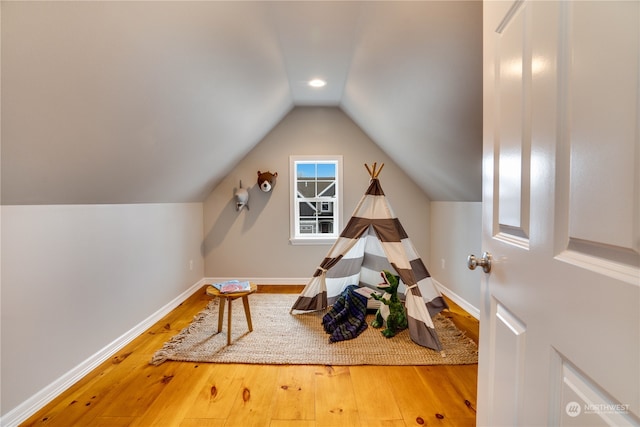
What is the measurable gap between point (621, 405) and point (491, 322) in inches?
19.2

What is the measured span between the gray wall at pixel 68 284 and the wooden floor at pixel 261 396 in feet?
0.79

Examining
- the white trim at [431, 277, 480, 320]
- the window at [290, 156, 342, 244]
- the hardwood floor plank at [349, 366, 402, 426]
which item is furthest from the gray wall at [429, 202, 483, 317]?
the window at [290, 156, 342, 244]

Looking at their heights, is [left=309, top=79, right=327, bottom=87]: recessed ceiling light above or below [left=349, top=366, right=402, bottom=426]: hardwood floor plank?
above

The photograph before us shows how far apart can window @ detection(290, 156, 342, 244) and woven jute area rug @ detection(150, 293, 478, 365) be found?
1.48 metres

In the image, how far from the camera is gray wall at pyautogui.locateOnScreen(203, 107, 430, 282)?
12.9 feet

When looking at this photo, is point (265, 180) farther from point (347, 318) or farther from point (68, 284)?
point (68, 284)

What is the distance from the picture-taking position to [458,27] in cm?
145

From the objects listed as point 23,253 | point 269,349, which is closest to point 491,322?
point 269,349

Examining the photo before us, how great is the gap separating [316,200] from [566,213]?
11.8ft

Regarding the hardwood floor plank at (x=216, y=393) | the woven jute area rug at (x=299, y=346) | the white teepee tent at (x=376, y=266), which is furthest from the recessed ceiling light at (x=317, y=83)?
the hardwood floor plank at (x=216, y=393)

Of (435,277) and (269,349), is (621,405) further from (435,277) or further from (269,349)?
(435,277)

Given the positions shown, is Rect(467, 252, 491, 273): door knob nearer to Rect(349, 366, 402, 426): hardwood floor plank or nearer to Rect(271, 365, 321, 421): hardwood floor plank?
Rect(349, 366, 402, 426): hardwood floor plank

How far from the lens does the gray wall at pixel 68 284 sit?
1.50m

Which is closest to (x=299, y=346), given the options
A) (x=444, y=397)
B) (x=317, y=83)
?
(x=444, y=397)
